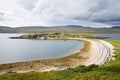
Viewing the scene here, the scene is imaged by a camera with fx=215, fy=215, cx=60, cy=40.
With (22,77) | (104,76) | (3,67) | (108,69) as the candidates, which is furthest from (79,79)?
(3,67)

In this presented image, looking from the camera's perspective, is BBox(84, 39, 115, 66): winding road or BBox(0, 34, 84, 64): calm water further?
BBox(0, 34, 84, 64): calm water

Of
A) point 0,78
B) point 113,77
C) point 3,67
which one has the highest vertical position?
point 113,77

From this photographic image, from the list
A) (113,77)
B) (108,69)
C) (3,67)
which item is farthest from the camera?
(3,67)

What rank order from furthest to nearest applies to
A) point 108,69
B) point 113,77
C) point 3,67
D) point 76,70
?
point 3,67
point 76,70
point 108,69
point 113,77

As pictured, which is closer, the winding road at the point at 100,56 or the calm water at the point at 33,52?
the winding road at the point at 100,56

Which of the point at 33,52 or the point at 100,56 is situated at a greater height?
the point at 100,56

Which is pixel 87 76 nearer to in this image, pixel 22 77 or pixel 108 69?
pixel 108 69

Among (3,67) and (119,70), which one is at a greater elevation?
(119,70)

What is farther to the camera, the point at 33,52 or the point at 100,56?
the point at 33,52

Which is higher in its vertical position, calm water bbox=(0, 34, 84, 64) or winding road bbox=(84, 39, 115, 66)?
winding road bbox=(84, 39, 115, 66)

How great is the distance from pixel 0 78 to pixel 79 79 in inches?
448

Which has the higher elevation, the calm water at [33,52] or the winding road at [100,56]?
the winding road at [100,56]

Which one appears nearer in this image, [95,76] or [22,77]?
[95,76]

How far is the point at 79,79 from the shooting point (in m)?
23.2
